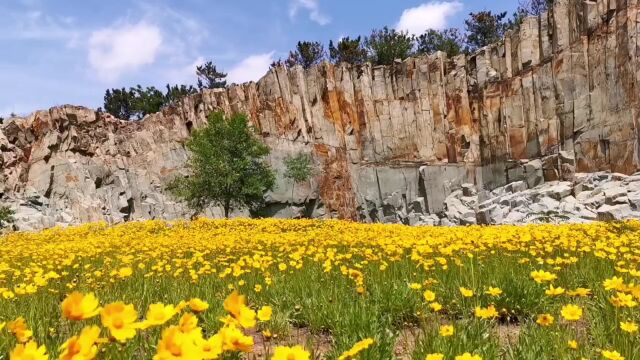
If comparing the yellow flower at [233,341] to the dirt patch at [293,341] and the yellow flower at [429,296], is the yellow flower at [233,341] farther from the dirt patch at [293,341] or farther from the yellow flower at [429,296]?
the dirt patch at [293,341]

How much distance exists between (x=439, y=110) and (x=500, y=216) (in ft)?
47.7

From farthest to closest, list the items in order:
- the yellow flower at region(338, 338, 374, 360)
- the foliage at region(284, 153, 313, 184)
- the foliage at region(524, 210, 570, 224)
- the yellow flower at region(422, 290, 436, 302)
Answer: the foliage at region(284, 153, 313, 184) < the foliage at region(524, 210, 570, 224) < the yellow flower at region(422, 290, 436, 302) < the yellow flower at region(338, 338, 374, 360)

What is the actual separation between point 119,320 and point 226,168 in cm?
3332

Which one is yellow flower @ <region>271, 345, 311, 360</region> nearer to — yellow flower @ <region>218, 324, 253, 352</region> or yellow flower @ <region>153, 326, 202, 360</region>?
yellow flower @ <region>218, 324, 253, 352</region>

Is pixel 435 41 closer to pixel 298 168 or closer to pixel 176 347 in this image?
pixel 298 168

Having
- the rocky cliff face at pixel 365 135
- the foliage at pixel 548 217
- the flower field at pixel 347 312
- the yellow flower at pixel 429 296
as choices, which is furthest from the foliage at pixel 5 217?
the yellow flower at pixel 429 296

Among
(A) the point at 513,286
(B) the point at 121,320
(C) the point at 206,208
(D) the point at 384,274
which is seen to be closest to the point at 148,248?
(D) the point at 384,274

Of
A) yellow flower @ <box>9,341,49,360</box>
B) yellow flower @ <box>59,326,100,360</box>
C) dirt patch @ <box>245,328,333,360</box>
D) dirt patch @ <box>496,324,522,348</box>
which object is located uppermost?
yellow flower @ <box>59,326,100,360</box>

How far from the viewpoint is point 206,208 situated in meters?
43.0

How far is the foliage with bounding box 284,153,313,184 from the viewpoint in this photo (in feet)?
136

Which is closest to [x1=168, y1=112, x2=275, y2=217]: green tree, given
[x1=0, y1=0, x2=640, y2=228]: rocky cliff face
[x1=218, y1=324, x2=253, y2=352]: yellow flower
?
[x1=0, y1=0, x2=640, y2=228]: rocky cliff face

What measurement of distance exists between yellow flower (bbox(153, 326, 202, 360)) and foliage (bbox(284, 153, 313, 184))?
39.6 meters

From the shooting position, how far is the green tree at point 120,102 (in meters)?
68.1

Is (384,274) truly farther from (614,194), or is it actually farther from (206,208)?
(206,208)
